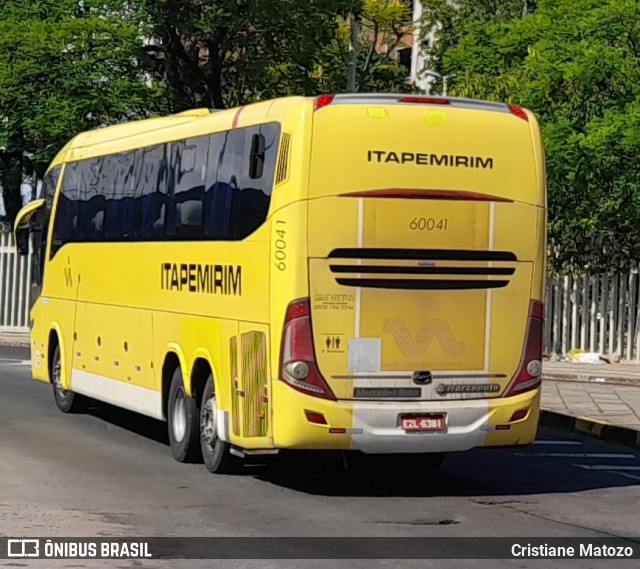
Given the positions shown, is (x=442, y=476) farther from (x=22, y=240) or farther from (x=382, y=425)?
(x=22, y=240)

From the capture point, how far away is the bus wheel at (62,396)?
1916cm

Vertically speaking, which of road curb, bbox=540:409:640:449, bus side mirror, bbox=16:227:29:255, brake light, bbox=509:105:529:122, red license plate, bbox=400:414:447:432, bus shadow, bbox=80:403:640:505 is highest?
brake light, bbox=509:105:529:122

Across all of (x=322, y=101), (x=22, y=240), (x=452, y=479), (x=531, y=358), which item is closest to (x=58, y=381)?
(x=22, y=240)

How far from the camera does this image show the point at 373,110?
12.8 metres

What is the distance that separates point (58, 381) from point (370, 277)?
8065 millimetres

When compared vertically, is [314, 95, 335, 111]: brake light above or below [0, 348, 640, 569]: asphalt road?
above

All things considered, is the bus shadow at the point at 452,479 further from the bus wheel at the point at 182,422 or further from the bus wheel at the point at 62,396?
the bus wheel at the point at 62,396

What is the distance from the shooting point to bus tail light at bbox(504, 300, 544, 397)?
13133 mm

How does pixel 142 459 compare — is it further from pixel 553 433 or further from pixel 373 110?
pixel 553 433

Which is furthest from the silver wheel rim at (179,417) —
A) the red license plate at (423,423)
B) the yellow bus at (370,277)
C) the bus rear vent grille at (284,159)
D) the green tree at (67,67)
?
the green tree at (67,67)

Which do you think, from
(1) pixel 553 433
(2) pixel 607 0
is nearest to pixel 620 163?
(2) pixel 607 0

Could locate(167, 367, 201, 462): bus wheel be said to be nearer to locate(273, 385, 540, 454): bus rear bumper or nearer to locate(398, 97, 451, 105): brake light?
locate(273, 385, 540, 454): bus rear bumper

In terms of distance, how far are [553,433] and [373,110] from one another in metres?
7.30

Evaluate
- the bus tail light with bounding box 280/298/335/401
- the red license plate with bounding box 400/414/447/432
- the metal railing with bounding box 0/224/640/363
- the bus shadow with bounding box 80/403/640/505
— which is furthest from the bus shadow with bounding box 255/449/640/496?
the metal railing with bounding box 0/224/640/363
